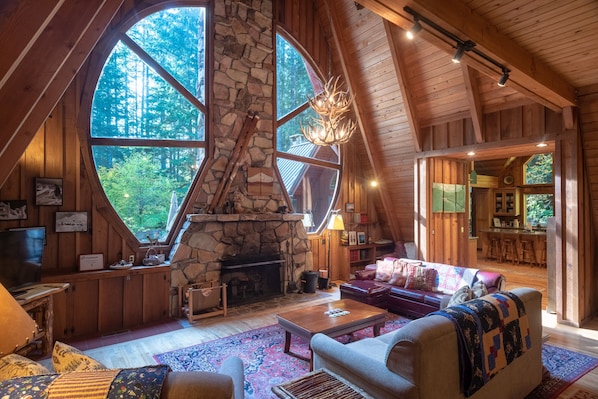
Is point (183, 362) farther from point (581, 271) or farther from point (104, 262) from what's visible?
point (581, 271)

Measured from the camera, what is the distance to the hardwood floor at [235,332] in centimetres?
341

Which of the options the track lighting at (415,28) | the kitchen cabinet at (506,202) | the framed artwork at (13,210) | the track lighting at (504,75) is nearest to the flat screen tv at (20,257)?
the framed artwork at (13,210)

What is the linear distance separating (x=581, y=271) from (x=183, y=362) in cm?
536

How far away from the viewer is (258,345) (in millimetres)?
3809

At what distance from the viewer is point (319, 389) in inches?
86.9

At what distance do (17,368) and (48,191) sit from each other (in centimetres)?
336

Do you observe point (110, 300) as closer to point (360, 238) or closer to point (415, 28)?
point (415, 28)

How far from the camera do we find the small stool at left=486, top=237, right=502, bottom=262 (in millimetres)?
9542

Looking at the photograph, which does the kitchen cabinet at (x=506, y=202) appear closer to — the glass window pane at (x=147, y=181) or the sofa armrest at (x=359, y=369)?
the glass window pane at (x=147, y=181)

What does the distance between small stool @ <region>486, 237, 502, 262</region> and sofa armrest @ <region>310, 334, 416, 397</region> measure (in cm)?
Answer: 893

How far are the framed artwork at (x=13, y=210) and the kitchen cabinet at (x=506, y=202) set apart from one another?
11.7 meters

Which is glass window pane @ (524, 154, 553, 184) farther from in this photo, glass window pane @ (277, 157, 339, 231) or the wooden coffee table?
the wooden coffee table

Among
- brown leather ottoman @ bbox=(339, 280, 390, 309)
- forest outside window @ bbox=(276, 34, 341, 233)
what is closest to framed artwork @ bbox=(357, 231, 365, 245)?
forest outside window @ bbox=(276, 34, 341, 233)

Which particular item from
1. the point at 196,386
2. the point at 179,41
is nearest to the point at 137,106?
the point at 179,41
